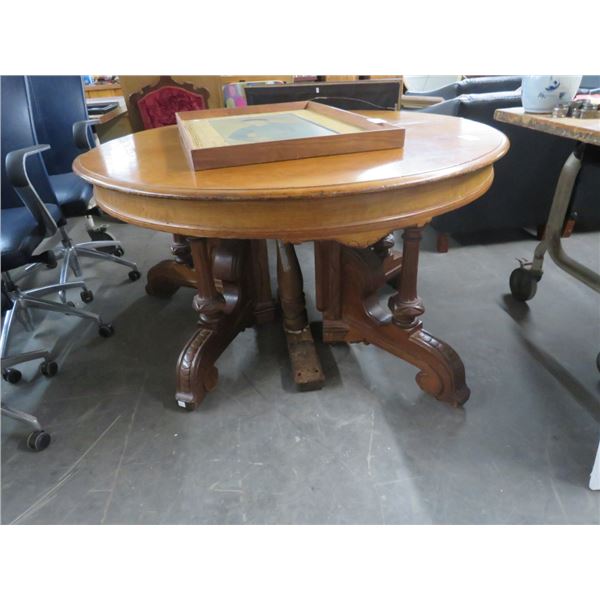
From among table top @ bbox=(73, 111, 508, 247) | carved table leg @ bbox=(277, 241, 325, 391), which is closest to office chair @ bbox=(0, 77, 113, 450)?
table top @ bbox=(73, 111, 508, 247)

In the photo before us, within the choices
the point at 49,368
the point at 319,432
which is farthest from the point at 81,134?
the point at 319,432

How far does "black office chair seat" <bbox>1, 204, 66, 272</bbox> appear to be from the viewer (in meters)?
1.32

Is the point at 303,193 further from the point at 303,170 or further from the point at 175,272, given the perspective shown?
the point at 175,272

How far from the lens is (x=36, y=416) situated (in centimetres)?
137

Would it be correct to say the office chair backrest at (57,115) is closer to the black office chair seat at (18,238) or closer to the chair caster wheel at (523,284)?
the black office chair seat at (18,238)

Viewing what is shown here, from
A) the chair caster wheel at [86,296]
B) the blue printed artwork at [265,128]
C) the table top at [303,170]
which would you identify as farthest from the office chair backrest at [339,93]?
the chair caster wheel at [86,296]

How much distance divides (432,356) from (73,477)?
1110 millimetres

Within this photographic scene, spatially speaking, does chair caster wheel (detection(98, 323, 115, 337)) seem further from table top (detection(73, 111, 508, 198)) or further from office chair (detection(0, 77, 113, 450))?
table top (detection(73, 111, 508, 198))

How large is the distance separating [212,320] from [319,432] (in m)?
0.50

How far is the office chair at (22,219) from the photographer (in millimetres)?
1315

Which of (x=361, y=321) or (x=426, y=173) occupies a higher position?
(x=426, y=173)

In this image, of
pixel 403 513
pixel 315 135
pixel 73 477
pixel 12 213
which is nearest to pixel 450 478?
pixel 403 513

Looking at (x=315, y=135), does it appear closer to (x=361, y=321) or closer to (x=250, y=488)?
(x=361, y=321)

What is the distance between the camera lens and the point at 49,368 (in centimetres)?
152
